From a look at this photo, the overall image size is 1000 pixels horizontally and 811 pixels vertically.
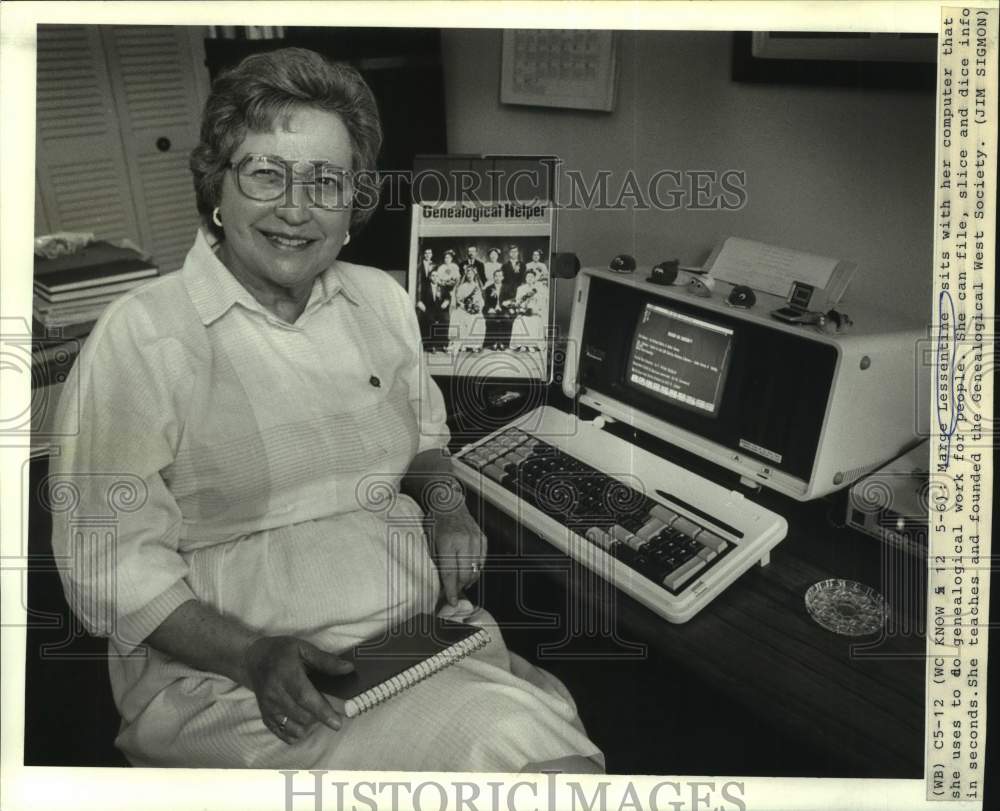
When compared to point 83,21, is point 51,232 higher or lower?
lower

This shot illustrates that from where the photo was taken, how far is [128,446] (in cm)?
96

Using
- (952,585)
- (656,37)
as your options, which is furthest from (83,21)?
(952,585)

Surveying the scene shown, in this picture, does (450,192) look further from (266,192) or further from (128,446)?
(128,446)

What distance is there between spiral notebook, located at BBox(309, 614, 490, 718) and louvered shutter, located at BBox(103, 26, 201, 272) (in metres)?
0.51

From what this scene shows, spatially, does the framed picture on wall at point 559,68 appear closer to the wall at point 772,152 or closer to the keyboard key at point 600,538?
the wall at point 772,152

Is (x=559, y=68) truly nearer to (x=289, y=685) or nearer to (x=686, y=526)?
(x=686, y=526)

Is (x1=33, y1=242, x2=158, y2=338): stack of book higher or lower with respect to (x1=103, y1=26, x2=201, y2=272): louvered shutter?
lower

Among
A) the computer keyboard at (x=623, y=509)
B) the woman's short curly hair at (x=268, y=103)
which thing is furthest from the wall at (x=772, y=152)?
the computer keyboard at (x=623, y=509)

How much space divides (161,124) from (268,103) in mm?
179

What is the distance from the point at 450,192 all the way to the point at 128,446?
21.0 inches

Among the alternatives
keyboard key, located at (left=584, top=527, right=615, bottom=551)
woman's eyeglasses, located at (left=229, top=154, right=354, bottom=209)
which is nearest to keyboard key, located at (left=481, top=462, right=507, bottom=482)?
keyboard key, located at (left=584, top=527, right=615, bottom=551)

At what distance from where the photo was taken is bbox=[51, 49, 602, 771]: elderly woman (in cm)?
95

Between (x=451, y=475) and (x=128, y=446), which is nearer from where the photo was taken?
(x=128, y=446)
